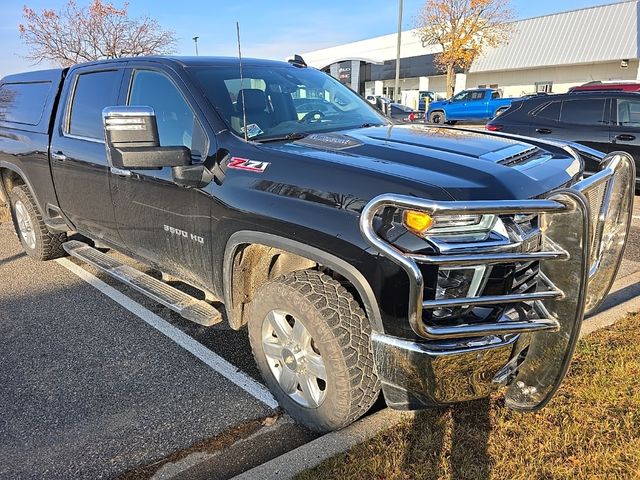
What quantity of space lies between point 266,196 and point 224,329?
5.60 feet

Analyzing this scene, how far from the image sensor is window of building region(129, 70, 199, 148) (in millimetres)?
3166

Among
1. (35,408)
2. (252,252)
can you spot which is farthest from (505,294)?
(35,408)

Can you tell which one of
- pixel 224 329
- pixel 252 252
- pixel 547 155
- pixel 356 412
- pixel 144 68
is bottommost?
pixel 224 329

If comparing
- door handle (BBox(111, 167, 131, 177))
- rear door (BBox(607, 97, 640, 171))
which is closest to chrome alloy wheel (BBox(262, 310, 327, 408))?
door handle (BBox(111, 167, 131, 177))

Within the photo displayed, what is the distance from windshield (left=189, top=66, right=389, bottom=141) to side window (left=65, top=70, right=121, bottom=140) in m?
0.99

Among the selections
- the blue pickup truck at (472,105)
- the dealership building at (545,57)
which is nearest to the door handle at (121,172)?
the dealership building at (545,57)

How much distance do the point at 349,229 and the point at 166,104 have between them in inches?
72.6

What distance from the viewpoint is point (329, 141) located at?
112 inches

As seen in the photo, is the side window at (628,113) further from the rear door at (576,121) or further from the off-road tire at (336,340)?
the off-road tire at (336,340)

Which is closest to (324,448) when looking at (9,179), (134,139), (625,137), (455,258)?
(455,258)

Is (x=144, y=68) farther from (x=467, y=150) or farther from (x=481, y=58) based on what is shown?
(x=481, y=58)

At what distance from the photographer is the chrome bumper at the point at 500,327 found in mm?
1933

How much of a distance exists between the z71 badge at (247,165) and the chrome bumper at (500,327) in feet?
2.68

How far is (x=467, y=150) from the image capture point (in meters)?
2.60
